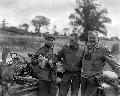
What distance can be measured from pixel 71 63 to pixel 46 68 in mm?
627

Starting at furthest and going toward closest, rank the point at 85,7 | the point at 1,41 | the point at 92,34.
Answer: the point at 85,7 < the point at 1,41 < the point at 92,34

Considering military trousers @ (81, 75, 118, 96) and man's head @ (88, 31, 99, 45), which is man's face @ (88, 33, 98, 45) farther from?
military trousers @ (81, 75, 118, 96)

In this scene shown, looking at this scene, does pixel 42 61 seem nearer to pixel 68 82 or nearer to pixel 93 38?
pixel 68 82

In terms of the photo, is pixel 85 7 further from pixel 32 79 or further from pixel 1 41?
pixel 32 79

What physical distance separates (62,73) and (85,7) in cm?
5481

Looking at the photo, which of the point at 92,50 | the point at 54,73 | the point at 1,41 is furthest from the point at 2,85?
the point at 1,41

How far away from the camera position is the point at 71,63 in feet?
22.1

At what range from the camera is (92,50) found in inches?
252

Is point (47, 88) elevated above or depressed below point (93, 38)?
below

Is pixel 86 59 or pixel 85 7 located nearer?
pixel 86 59

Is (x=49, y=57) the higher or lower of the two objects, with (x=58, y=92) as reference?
higher

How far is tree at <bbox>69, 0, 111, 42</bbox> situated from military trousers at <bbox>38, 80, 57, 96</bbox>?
47557 millimetres

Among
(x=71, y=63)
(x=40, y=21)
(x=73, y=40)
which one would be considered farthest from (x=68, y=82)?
(x=40, y=21)

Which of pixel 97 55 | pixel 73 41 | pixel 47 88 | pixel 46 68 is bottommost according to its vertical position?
pixel 47 88
